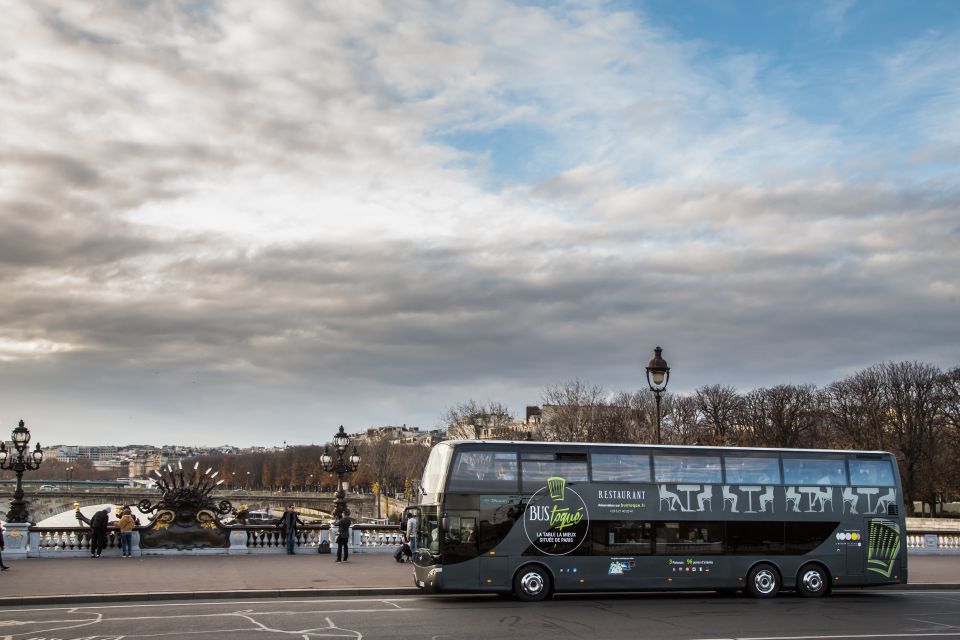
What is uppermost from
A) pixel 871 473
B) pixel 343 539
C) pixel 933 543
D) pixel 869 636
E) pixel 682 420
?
pixel 682 420

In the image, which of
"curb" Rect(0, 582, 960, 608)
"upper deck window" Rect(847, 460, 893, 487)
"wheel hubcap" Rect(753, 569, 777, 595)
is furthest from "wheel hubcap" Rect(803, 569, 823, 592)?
"curb" Rect(0, 582, 960, 608)

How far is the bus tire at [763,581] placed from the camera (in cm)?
2452

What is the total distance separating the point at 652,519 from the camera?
23.8 meters

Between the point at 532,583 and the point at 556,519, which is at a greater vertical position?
the point at 556,519

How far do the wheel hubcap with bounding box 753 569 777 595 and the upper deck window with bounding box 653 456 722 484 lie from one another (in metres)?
2.71

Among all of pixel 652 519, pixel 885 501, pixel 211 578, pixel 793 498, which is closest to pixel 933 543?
pixel 885 501

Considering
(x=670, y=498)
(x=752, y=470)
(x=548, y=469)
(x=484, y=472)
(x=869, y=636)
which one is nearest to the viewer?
(x=869, y=636)

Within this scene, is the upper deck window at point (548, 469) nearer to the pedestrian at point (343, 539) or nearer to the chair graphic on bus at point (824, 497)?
the chair graphic on bus at point (824, 497)

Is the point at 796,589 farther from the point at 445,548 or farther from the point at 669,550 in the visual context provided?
the point at 445,548

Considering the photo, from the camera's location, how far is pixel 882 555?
2550 cm

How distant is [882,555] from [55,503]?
13093 cm

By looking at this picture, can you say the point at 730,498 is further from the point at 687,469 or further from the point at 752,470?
the point at 687,469

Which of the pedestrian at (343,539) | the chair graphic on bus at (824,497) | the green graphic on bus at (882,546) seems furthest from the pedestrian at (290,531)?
the green graphic on bus at (882,546)

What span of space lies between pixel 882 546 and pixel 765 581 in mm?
3532
